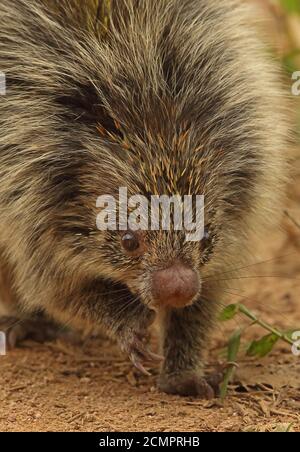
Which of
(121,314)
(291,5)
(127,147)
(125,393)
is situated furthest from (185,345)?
(291,5)

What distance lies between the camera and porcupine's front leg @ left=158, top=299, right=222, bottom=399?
591 centimetres

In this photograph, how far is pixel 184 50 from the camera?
17.7 ft

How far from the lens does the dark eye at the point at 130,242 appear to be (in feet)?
16.4

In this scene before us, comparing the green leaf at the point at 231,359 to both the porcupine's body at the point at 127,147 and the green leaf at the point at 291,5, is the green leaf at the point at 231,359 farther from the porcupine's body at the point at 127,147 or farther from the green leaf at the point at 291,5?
the green leaf at the point at 291,5

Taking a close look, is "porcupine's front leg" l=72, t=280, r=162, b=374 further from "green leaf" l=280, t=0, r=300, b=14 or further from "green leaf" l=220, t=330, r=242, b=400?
"green leaf" l=280, t=0, r=300, b=14

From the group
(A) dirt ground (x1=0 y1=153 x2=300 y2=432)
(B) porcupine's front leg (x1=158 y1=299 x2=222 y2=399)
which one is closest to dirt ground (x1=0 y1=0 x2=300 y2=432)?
(A) dirt ground (x1=0 y1=153 x2=300 y2=432)

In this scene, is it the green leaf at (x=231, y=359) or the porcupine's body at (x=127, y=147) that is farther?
the green leaf at (x=231, y=359)

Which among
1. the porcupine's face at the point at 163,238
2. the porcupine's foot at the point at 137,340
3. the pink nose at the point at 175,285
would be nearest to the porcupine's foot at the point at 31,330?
the porcupine's foot at the point at 137,340

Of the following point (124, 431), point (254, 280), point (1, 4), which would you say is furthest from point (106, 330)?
point (254, 280)

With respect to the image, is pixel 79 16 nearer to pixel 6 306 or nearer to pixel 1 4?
pixel 1 4


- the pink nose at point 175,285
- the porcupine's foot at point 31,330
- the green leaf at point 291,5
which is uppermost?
the green leaf at point 291,5

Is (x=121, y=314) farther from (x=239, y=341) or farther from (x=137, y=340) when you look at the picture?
(x=239, y=341)

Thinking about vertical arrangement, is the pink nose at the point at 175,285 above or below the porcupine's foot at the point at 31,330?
above

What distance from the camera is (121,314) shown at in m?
5.56
